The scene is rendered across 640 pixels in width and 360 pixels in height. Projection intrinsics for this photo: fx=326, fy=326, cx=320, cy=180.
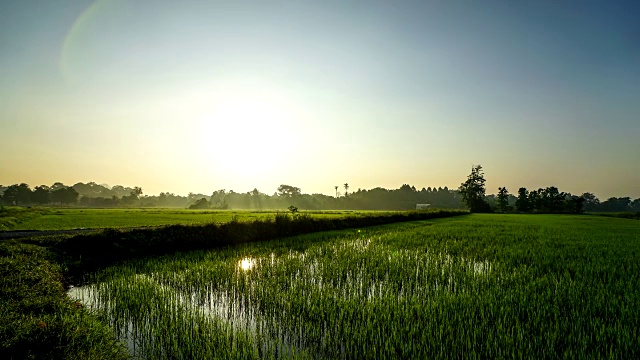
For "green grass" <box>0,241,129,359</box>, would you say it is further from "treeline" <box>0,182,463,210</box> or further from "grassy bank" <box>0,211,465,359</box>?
"treeline" <box>0,182,463,210</box>

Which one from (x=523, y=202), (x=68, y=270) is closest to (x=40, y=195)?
(x=68, y=270)

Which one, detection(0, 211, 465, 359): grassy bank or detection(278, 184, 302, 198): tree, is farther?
detection(278, 184, 302, 198): tree

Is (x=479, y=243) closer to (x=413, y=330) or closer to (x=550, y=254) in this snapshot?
(x=550, y=254)

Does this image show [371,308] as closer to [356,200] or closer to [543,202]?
[543,202]

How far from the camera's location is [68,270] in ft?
34.0

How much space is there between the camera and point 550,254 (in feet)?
41.0

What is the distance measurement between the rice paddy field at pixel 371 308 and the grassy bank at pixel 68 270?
51 centimetres

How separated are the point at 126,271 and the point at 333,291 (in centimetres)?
690

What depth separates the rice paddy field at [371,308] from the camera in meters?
4.47

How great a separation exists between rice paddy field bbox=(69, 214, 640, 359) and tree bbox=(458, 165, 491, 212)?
72.6m

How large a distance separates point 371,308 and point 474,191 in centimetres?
8282

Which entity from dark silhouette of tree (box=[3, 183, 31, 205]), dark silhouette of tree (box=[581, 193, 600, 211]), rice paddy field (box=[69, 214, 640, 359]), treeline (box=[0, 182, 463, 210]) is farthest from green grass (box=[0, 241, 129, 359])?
dark silhouette of tree (box=[581, 193, 600, 211])

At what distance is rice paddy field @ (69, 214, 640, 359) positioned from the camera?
447cm

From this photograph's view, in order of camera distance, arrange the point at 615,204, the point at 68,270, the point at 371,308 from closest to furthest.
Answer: the point at 371,308, the point at 68,270, the point at 615,204
